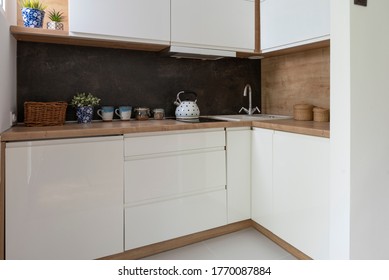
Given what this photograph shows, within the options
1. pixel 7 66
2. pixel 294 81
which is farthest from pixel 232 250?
pixel 7 66

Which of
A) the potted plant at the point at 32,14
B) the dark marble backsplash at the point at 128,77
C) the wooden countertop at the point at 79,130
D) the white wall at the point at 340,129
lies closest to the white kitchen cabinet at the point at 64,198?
the wooden countertop at the point at 79,130

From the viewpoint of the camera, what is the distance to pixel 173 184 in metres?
1.99

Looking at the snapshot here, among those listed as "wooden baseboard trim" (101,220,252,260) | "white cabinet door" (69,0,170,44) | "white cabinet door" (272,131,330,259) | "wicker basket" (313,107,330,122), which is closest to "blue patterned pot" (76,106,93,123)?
"white cabinet door" (69,0,170,44)

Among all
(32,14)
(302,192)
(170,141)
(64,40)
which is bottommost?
(302,192)

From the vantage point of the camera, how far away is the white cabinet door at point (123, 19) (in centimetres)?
189

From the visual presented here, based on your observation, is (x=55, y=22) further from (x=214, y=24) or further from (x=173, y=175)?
(x=173, y=175)

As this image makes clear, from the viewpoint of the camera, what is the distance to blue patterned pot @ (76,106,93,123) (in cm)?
214
